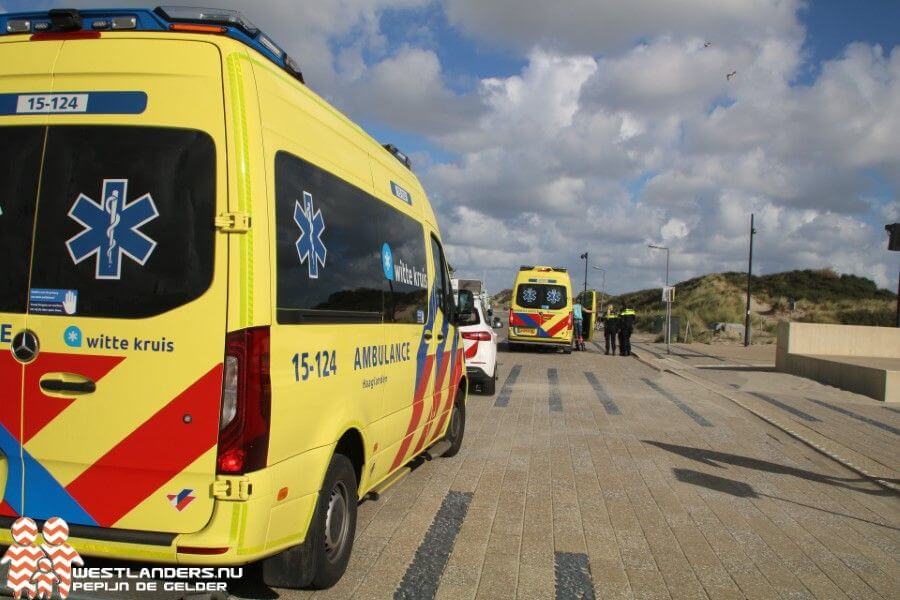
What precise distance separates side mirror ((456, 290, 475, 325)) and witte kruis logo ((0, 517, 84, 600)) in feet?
15.7

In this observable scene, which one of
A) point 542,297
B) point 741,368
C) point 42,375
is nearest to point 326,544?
point 42,375

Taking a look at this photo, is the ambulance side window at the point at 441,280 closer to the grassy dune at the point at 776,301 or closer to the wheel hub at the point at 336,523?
the wheel hub at the point at 336,523

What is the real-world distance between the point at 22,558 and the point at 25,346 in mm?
923

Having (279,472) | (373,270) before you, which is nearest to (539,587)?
(279,472)

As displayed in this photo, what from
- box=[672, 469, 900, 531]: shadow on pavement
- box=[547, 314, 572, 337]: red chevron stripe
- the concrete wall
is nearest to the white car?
box=[672, 469, 900, 531]: shadow on pavement

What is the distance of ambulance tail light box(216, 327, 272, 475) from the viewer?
10.9 ft

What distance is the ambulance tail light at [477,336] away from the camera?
43.4 ft

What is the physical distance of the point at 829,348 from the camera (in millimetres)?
22125

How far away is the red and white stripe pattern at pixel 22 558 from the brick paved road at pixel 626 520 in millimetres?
1184

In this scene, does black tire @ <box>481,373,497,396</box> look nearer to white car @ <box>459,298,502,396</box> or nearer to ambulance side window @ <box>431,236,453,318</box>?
white car @ <box>459,298,502,396</box>

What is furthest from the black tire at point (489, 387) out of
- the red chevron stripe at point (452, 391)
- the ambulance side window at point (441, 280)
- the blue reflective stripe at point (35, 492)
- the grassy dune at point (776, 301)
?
the grassy dune at point (776, 301)

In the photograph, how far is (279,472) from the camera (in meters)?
3.53

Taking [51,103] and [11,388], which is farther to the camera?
[51,103]

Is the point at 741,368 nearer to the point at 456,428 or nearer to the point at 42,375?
the point at 456,428
